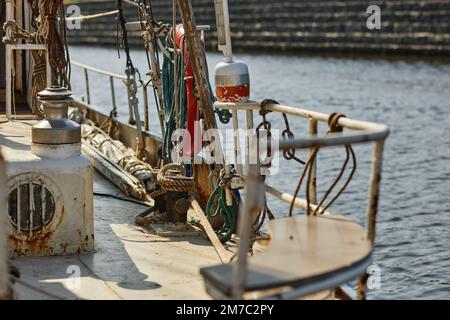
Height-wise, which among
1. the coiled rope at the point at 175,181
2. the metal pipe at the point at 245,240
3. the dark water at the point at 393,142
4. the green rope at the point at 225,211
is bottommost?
the dark water at the point at 393,142

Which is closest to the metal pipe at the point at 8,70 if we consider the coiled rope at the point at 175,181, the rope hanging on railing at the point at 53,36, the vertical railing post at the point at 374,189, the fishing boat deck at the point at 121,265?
the fishing boat deck at the point at 121,265

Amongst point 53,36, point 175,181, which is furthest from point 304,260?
point 53,36

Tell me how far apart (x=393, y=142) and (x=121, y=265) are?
16294 mm

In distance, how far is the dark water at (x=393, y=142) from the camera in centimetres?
1269

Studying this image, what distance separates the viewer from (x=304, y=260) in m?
4.42

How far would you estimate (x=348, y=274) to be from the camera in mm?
4316

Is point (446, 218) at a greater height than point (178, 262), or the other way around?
point (178, 262)

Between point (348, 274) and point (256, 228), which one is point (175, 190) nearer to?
point (256, 228)

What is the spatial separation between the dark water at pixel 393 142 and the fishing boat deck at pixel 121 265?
15.3 feet

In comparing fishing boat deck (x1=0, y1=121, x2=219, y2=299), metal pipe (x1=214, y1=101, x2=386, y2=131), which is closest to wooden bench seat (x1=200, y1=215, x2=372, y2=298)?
metal pipe (x1=214, y1=101, x2=386, y2=131)

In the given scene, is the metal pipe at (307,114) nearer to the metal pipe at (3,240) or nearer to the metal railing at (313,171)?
the metal railing at (313,171)

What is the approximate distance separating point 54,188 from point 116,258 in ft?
2.24

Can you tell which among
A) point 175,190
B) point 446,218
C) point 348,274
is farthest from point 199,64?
point 446,218

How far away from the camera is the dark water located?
12.7m
